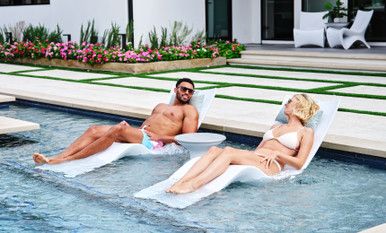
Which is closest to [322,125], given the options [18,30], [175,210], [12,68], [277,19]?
[175,210]

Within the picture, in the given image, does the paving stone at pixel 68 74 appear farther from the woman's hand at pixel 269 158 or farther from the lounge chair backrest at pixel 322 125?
the woman's hand at pixel 269 158

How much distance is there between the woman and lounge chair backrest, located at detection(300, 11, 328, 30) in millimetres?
10063

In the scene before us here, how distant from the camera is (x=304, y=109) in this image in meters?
6.18

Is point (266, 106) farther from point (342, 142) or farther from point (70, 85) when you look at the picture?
point (70, 85)

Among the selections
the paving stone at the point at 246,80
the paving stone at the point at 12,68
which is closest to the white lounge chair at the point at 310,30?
the paving stone at the point at 246,80

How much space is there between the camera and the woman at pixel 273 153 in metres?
5.54

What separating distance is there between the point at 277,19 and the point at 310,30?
7.09 feet

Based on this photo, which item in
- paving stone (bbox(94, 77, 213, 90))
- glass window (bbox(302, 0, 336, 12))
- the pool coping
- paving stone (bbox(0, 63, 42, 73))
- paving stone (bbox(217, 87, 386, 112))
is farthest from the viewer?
glass window (bbox(302, 0, 336, 12))

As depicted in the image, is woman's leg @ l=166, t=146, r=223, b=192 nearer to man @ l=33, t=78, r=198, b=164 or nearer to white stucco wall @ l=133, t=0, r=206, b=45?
man @ l=33, t=78, r=198, b=164

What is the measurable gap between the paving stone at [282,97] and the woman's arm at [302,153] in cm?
307

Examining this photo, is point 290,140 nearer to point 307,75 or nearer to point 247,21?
point 307,75

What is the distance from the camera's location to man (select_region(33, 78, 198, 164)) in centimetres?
663

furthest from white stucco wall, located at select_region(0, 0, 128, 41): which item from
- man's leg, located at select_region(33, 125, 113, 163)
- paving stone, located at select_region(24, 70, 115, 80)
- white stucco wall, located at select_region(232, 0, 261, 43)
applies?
man's leg, located at select_region(33, 125, 113, 163)

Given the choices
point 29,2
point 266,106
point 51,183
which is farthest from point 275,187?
point 29,2
